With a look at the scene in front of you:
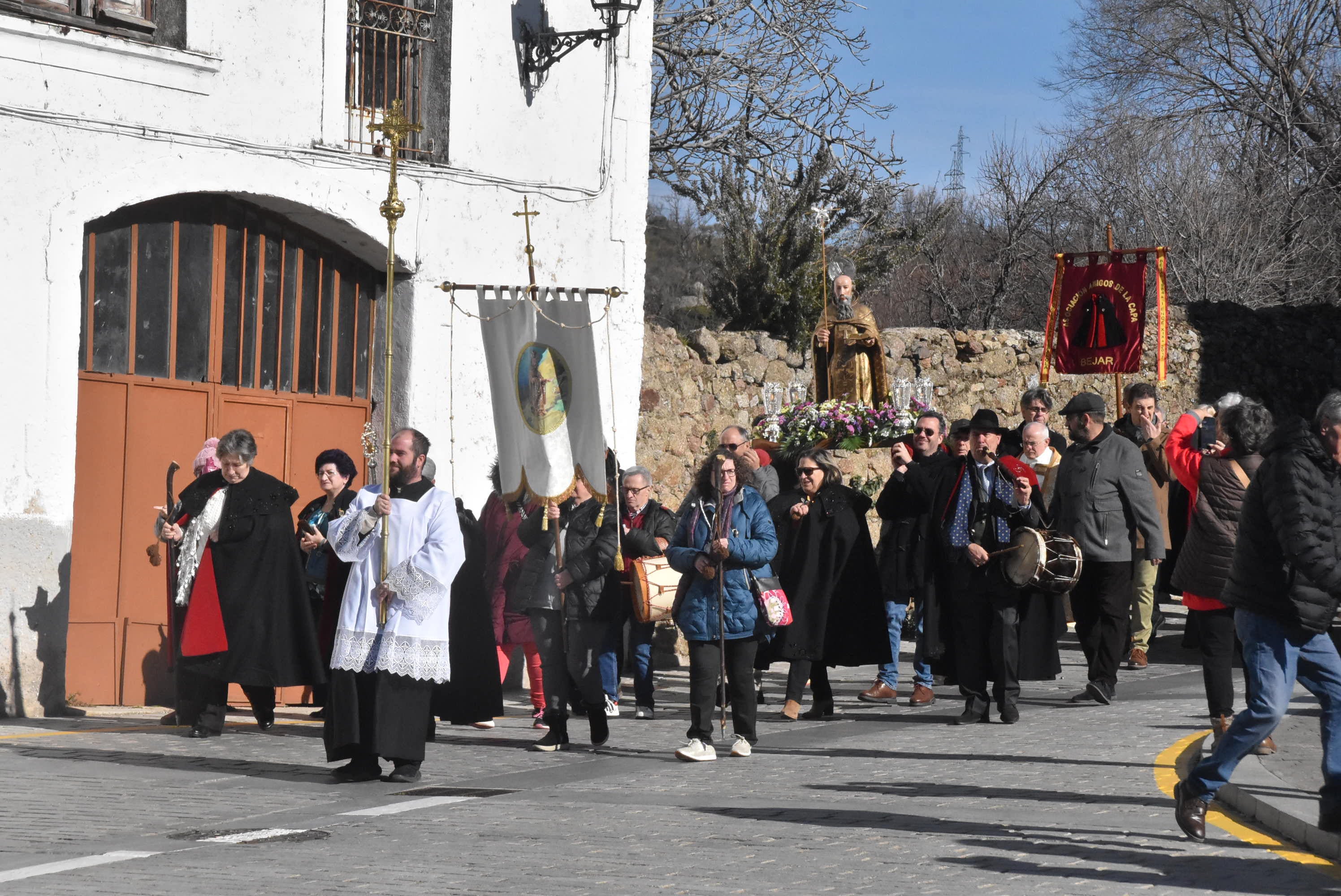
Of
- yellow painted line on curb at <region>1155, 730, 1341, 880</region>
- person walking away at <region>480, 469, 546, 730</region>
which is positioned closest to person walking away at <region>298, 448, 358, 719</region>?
person walking away at <region>480, 469, 546, 730</region>

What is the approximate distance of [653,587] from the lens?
11492 mm

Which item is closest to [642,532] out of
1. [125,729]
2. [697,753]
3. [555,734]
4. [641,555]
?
[641,555]

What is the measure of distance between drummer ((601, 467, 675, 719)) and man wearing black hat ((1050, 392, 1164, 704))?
9.09 ft

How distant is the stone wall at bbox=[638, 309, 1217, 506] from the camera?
17094mm

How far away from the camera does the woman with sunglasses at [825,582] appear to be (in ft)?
37.6

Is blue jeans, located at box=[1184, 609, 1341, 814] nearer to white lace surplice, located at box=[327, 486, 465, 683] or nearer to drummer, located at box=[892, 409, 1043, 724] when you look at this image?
white lace surplice, located at box=[327, 486, 465, 683]

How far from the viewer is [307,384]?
13602mm

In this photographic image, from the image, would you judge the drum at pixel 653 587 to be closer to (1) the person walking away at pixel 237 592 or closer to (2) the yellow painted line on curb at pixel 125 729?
(1) the person walking away at pixel 237 592

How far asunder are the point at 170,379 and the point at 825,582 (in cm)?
497

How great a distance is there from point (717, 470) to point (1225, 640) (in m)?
3.02

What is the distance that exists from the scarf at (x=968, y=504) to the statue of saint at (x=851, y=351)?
5310 millimetres

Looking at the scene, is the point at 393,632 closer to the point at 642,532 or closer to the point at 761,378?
the point at 642,532

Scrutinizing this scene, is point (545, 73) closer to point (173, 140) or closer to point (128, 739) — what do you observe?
point (173, 140)

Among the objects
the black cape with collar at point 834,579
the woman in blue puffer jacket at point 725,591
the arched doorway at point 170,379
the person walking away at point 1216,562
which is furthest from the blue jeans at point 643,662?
the person walking away at point 1216,562
